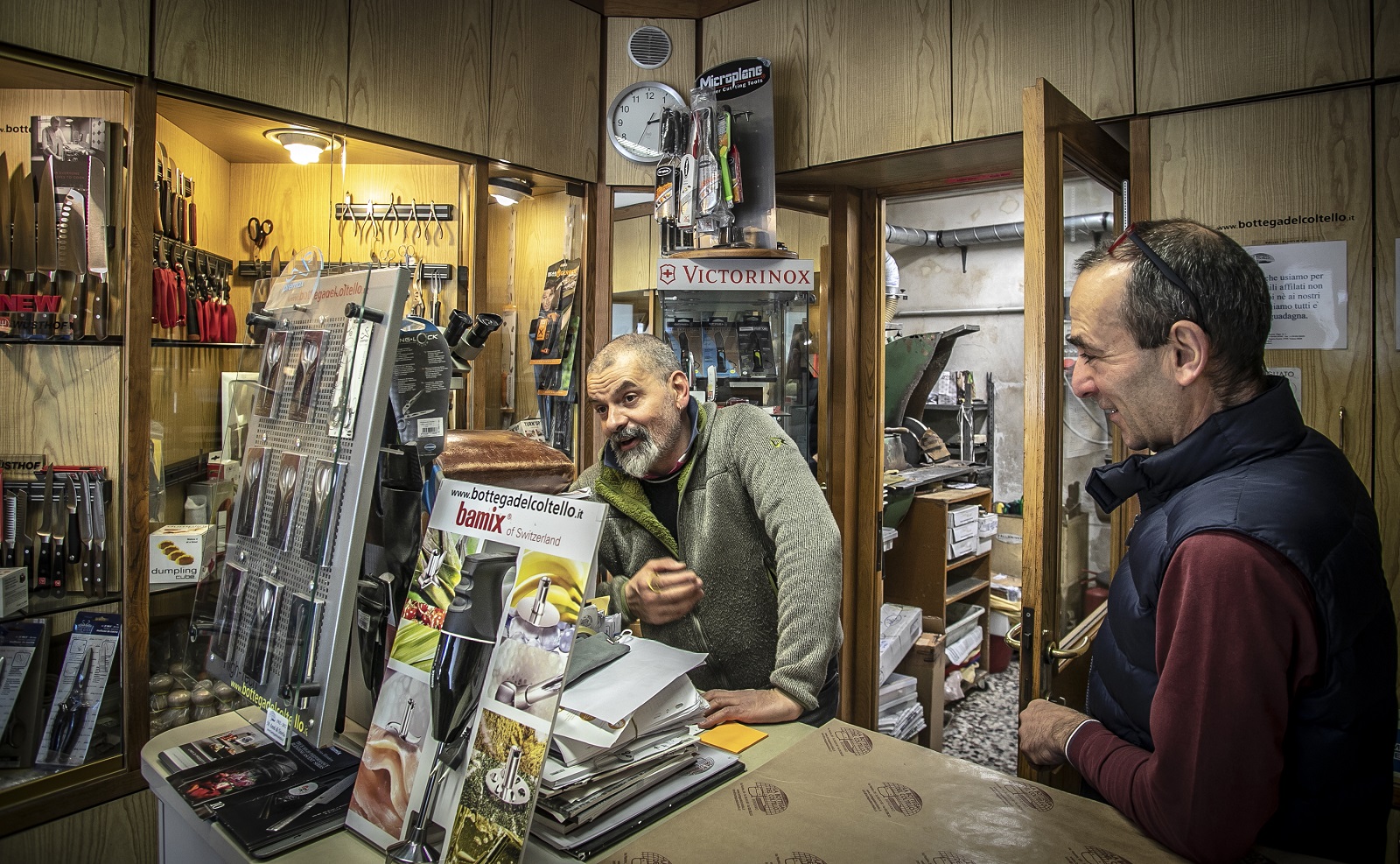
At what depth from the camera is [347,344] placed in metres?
1.18

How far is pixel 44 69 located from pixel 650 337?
179cm

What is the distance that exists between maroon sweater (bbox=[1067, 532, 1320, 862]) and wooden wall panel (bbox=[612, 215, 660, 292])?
284 cm

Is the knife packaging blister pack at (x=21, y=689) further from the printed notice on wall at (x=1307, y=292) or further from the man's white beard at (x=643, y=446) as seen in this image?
the printed notice on wall at (x=1307, y=292)

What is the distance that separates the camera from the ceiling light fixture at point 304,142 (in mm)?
2746

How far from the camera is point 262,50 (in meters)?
2.57

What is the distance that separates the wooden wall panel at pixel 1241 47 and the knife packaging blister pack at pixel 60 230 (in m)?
3.04

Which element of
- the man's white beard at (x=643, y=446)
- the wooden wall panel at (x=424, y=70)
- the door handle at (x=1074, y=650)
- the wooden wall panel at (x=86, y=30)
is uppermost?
the wooden wall panel at (x=424, y=70)

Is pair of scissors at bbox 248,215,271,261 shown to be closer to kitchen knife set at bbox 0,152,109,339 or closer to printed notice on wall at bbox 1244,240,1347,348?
kitchen knife set at bbox 0,152,109,339

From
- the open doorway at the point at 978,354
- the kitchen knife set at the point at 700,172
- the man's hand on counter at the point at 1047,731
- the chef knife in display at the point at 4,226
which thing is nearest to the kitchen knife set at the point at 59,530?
the chef knife in display at the point at 4,226

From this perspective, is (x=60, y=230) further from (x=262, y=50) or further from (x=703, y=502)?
(x=703, y=502)

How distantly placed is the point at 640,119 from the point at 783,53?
66 centimetres

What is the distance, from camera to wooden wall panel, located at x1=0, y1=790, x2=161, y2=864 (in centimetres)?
219

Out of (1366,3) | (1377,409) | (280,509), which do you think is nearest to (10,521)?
(280,509)

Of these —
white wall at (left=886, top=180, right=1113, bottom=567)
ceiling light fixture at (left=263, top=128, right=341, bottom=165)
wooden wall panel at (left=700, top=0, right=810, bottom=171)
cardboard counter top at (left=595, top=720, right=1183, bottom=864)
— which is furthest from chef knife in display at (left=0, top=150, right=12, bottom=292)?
white wall at (left=886, top=180, right=1113, bottom=567)
